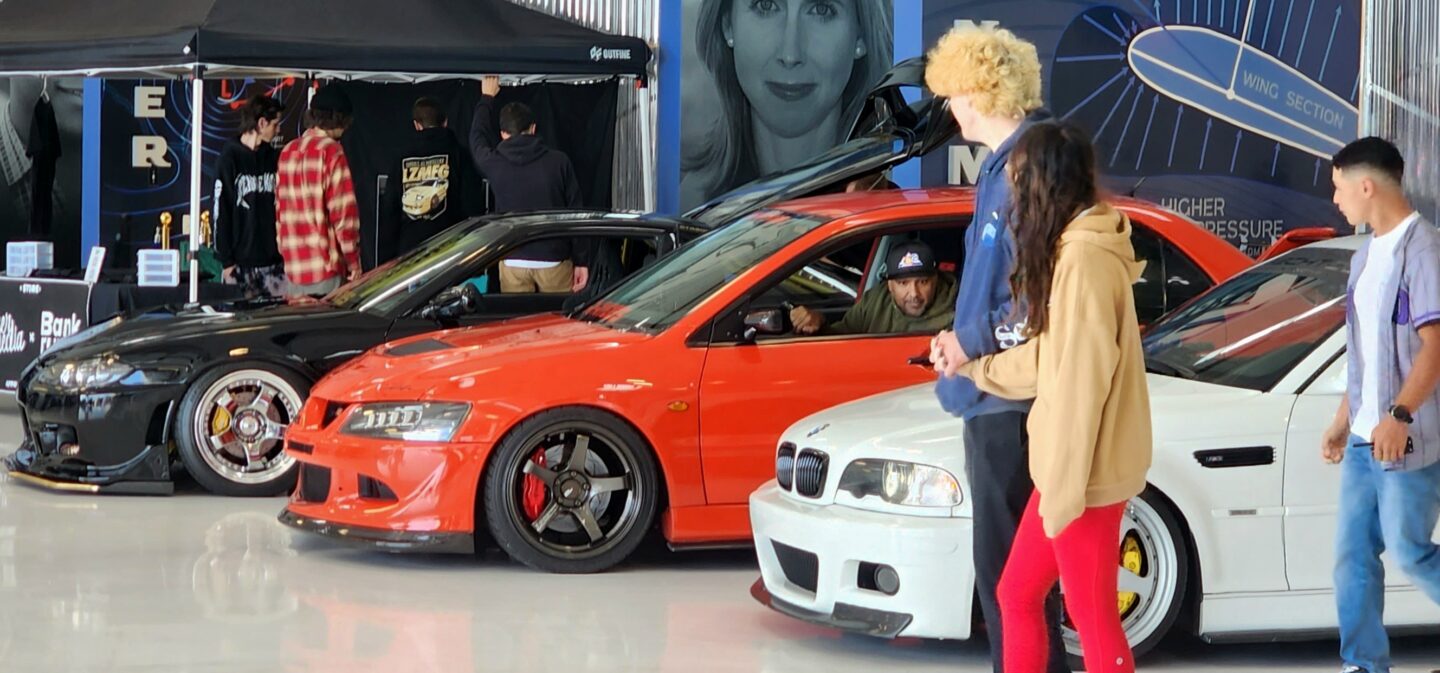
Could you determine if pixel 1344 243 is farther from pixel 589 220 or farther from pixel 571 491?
pixel 589 220

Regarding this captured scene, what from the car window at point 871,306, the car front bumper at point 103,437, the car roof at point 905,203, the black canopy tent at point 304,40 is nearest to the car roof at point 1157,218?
the car roof at point 905,203

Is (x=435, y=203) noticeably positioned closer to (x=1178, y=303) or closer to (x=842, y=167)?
(x=842, y=167)

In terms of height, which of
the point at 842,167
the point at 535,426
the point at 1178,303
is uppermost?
the point at 842,167

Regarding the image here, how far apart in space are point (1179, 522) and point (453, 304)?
13.2 feet

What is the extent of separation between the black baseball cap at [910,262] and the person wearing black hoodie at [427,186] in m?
6.08

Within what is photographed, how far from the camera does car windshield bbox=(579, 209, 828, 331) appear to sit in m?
7.32

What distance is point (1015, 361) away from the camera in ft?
14.2

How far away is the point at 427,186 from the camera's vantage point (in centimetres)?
1341

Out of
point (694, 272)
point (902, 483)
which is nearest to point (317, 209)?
point (694, 272)

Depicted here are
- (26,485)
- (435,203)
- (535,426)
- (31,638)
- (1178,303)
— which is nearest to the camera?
(31,638)

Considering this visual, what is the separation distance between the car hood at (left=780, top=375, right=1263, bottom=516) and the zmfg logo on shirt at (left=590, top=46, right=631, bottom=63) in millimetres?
6868

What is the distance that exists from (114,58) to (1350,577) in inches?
330

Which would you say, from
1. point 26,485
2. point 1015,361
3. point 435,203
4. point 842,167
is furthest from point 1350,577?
point 435,203

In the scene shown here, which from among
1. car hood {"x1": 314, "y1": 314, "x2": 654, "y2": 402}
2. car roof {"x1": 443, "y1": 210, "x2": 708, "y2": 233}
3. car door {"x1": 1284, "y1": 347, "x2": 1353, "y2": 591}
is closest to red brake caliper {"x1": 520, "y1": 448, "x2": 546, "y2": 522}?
car hood {"x1": 314, "y1": 314, "x2": 654, "y2": 402}
